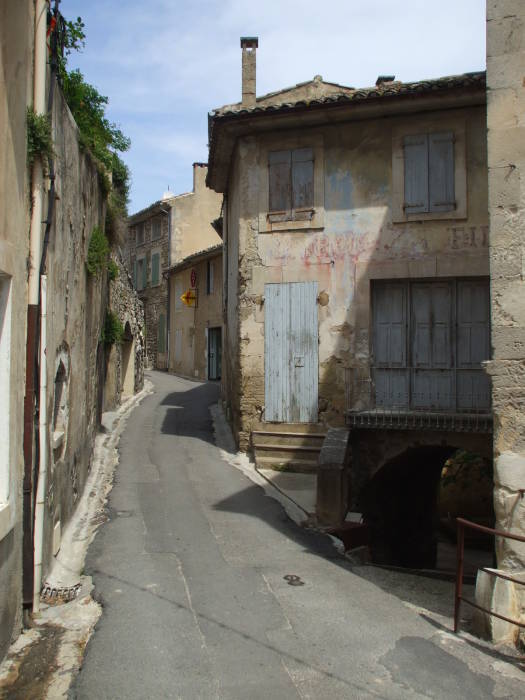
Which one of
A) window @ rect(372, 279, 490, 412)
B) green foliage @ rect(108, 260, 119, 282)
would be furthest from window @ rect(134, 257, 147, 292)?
window @ rect(372, 279, 490, 412)

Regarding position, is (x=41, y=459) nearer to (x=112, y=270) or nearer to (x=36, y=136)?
(x=36, y=136)

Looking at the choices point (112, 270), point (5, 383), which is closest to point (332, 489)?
point (5, 383)

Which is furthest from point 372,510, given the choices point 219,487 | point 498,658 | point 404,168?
point 498,658

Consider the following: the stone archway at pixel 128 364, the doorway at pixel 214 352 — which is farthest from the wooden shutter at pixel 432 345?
the doorway at pixel 214 352

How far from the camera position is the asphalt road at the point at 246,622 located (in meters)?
4.69

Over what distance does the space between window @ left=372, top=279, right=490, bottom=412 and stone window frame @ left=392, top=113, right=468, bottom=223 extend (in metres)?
1.22

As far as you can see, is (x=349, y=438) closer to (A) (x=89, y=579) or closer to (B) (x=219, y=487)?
(B) (x=219, y=487)

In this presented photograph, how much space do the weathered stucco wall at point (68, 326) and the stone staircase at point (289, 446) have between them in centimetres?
322

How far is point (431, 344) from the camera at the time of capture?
12.1 metres

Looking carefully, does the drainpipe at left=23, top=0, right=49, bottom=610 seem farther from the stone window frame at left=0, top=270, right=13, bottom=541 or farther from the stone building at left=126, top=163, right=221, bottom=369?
the stone building at left=126, top=163, right=221, bottom=369

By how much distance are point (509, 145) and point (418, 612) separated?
4430mm

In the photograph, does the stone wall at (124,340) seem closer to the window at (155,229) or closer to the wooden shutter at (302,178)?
the wooden shutter at (302,178)

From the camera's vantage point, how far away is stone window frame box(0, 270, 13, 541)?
503 cm

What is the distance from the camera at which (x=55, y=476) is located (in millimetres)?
7254
